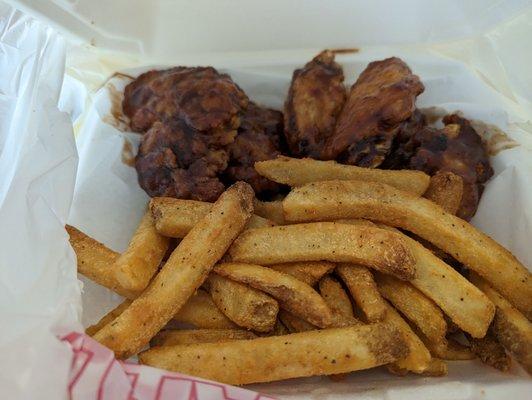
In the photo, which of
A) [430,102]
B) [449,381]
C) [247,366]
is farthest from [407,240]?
[430,102]

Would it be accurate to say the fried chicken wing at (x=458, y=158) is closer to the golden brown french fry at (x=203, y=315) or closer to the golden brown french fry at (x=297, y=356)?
the golden brown french fry at (x=297, y=356)

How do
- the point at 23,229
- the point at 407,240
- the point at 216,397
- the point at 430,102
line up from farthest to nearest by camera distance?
the point at 430,102
the point at 407,240
the point at 23,229
the point at 216,397

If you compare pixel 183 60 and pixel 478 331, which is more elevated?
pixel 183 60

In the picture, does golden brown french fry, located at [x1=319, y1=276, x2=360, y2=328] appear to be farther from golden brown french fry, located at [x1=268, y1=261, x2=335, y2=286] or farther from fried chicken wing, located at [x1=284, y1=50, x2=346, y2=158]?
fried chicken wing, located at [x1=284, y1=50, x2=346, y2=158]

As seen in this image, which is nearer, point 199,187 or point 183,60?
point 199,187

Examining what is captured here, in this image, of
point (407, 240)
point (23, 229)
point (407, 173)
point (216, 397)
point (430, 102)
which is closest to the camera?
point (216, 397)

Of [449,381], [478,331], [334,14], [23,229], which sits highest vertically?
[334,14]

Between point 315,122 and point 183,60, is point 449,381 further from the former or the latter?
point 183,60

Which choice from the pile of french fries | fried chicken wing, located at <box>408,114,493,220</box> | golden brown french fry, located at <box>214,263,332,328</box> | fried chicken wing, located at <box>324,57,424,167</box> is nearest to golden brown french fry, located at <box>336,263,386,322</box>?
the pile of french fries
